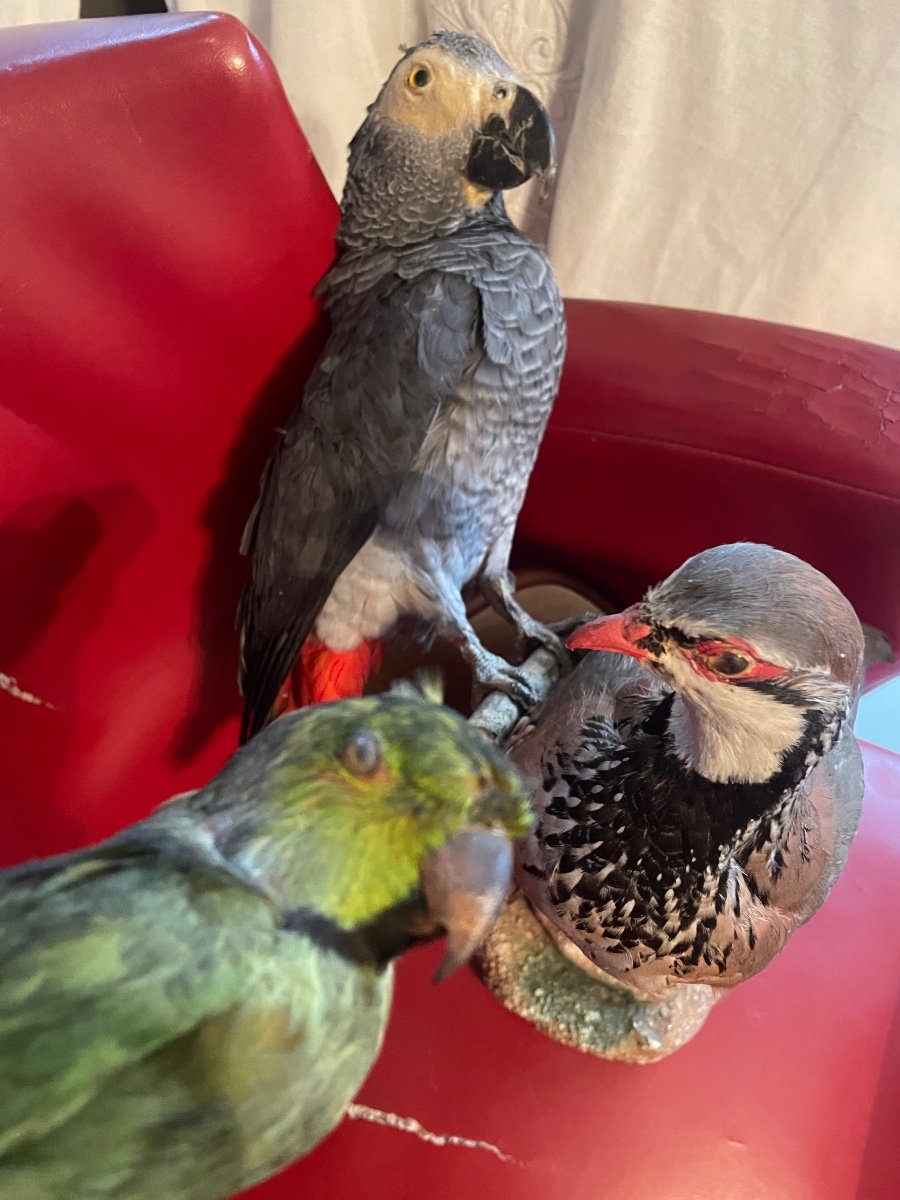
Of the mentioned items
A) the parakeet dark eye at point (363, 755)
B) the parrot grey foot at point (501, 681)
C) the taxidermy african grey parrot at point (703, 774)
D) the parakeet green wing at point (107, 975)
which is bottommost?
the parrot grey foot at point (501, 681)

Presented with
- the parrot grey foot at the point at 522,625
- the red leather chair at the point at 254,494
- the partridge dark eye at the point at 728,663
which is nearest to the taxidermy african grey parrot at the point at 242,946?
the partridge dark eye at the point at 728,663

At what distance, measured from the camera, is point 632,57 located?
2.64ft

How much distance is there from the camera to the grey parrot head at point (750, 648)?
35 cm

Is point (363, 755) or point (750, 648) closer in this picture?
point (363, 755)

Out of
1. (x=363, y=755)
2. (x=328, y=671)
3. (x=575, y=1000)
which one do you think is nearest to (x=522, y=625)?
(x=328, y=671)

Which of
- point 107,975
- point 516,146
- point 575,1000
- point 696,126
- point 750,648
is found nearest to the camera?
point 107,975

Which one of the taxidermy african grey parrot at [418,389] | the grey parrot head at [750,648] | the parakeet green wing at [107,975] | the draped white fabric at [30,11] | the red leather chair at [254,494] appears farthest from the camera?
the draped white fabric at [30,11]

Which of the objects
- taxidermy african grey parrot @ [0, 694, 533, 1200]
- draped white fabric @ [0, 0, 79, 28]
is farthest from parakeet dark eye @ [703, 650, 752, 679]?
draped white fabric @ [0, 0, 79, 28]

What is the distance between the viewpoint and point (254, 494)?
0.73 m

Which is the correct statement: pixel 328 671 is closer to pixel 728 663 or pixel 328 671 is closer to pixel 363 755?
pixel 728 663

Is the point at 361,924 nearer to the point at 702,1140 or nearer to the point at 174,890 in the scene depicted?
the point at 174,890

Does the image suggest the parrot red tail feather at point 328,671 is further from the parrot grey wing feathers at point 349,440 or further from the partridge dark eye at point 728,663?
the partridge dark eye at point 728,663

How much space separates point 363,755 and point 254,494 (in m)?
0.59

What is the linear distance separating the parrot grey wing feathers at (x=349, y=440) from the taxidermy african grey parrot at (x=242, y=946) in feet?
1.49
